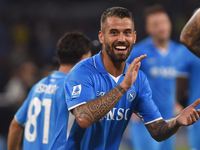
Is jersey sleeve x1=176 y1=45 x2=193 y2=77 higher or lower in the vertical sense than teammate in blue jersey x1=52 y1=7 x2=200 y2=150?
lower

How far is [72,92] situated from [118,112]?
1.72 ft

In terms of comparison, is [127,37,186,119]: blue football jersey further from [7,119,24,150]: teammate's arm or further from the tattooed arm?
the tattooed arm

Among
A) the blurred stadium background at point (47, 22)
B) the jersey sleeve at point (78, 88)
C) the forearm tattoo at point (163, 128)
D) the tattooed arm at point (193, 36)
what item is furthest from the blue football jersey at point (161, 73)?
the blurred stadium background at point (47, 22)

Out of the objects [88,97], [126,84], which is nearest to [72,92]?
[88,97]

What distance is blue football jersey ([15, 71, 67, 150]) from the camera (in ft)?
11.0

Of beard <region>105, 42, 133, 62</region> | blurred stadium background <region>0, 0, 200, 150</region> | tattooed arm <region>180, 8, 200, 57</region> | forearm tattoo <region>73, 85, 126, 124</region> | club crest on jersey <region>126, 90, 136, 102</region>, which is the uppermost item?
tattooed arm <region>180, 8, 200, 57</region>

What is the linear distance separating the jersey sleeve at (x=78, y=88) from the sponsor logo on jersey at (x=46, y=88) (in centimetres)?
59

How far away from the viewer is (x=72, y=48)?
143 inches

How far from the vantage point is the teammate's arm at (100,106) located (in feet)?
8.18

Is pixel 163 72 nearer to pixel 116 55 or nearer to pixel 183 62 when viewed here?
pixel 183 62

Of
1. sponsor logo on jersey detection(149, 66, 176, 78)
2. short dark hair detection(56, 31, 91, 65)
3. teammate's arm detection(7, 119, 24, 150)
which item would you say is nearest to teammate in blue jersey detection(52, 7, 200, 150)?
short dark hair detection(56, 31, 91, 65)

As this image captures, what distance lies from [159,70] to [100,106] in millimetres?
3436

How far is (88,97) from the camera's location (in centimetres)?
265

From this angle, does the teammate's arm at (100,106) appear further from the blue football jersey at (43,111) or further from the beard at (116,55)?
→ the blue football jersey at (43,111)
